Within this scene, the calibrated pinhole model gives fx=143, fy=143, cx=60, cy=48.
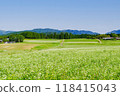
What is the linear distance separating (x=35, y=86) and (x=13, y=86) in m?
1.55

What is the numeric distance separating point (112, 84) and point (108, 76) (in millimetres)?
2166

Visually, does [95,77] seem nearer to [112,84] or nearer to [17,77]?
[112,84]

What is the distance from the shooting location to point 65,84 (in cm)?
1030

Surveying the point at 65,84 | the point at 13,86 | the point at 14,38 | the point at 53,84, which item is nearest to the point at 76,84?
the point at 65,84

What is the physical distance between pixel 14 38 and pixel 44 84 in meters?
142

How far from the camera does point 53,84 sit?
1038cm

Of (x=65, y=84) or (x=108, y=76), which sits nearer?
(x=65, y=84)

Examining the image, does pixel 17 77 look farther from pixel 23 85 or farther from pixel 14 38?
pixel 14 38

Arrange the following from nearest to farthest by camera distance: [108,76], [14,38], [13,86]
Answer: [13,86] < [108,76] < [14,38]

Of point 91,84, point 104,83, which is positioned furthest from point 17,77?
point 104,83

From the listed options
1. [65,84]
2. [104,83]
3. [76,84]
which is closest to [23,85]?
[65,84]

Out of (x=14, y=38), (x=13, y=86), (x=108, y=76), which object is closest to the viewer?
(x=13, y=86)

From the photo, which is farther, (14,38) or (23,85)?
(14,38)

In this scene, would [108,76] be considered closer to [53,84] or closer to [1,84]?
[53,84]
